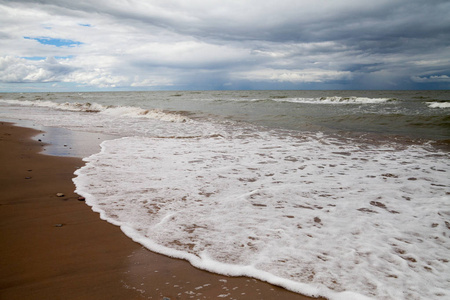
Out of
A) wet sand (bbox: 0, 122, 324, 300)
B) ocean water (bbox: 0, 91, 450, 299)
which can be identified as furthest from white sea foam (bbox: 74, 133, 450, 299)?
wet sand (bbox: 0, 122, 324, 300)

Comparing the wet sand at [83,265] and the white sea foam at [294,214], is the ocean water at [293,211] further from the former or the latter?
the wet sand at [83,265]

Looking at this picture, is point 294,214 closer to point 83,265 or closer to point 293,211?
point 293,211

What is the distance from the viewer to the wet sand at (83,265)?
6.78ft

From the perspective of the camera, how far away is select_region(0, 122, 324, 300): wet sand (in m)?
2.07

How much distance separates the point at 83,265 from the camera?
7.71 ft

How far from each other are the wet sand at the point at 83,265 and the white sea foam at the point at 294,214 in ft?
0.50

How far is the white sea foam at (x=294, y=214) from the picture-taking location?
2.37m

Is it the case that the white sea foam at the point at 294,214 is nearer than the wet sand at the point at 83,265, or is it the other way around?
the wet sand at the point at 83,265

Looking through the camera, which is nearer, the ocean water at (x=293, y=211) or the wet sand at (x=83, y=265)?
the wet sand at (x=83, y=265)

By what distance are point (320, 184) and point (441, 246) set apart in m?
2.06

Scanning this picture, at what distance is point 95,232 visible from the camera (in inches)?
117

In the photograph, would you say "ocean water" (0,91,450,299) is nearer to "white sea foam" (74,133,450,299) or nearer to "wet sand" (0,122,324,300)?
"white sea foam" (74,133,450,299)

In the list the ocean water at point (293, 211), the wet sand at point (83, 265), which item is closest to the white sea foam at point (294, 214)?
the ocean water at point (293, 211)

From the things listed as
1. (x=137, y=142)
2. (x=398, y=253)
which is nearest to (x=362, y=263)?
(x=398, y=253)
